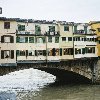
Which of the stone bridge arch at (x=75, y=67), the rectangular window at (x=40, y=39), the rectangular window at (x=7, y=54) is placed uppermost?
the rectangular window at (x=40, y=39)

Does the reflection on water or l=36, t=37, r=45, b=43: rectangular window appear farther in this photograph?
l=36, t=37, r=45, b=43: rectangular window

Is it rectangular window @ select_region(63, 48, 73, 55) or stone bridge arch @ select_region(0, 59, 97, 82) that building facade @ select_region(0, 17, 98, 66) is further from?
stone bridge arch @ select_region(0, 59, 97, 82)

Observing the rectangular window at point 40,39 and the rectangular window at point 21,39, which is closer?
the rectangular window at point 21,39

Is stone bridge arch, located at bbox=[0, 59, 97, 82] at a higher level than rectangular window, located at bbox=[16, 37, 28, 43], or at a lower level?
lower

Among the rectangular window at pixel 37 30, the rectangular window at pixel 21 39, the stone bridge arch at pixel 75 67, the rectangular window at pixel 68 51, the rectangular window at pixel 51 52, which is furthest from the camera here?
the rectangular window at pixel 68 51

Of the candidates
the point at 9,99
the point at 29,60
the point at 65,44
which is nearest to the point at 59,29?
the point at 65,44

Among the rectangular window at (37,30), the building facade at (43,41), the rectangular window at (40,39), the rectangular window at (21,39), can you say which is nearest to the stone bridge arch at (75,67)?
the building facade at (43,41)

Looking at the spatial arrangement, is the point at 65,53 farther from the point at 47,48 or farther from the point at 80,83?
the point at 80,83

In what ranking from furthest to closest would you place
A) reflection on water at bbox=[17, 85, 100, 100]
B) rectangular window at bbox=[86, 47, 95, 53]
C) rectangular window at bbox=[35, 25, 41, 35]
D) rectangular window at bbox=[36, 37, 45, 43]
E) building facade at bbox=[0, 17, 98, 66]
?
rectangular window at bbox=[86, 47, 95, 53]
rectangular window at bbox=[35, 25, 41, 35]
rectangular window at bbox=[36, 37, 45, 43]
building facade at bbox=[0, 17, 98, 66]
reflection on water at bbox=[17, 85, 100, 100]

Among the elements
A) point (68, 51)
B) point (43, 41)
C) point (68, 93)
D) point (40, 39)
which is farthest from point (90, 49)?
point (68, 93)

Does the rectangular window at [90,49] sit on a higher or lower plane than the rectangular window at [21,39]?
lower

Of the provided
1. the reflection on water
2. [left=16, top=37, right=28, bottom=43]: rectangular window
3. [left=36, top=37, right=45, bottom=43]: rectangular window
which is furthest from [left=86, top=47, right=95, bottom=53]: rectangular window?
[left=16, top=37, right=28, bottom=43]: rectangular window

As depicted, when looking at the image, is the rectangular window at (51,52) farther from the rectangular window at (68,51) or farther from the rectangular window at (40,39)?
the rectangular window at (68,51)

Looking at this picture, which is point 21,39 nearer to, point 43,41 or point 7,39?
point 7,39
